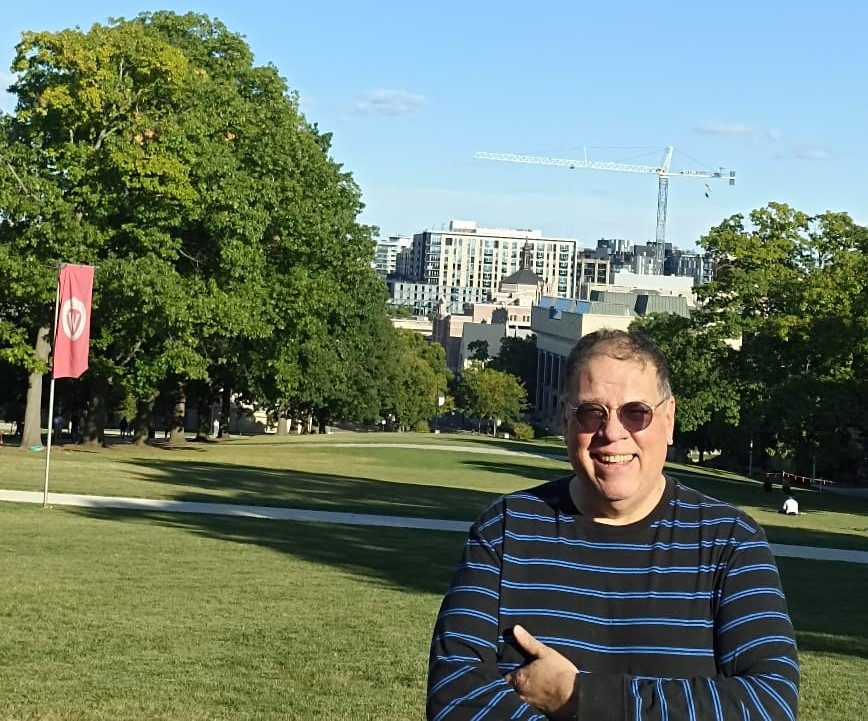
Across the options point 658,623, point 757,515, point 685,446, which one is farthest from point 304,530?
point 685,446

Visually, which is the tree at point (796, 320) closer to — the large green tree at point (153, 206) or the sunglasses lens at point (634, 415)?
the large green tree at point (153, 206)

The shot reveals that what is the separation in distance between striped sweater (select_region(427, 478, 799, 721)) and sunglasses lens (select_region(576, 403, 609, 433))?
0.22 metres

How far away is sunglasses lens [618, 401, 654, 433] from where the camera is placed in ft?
11.8

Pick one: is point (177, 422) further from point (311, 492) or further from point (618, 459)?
point (618, 459)

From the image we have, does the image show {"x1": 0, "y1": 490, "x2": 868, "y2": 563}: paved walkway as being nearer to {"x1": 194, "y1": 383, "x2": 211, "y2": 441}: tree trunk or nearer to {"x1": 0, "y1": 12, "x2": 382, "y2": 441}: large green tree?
{"x1": 0, "y1": 12, "x2": 382, "y2": 441}: large green tree

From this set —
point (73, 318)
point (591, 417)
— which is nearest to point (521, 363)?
point (73, 318)

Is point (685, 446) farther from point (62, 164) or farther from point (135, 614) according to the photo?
point (135, 614)

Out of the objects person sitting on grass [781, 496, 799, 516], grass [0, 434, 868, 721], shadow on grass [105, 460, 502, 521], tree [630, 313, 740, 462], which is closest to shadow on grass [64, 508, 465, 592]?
grass [0, 434, 868, 721]

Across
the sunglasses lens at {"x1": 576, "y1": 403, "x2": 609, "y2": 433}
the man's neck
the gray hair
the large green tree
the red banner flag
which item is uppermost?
the large green tree

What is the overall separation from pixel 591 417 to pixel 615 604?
48 centimetres

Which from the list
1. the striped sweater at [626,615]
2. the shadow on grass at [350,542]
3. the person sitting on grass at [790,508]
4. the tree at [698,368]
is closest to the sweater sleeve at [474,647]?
the striped sweater at [626,615]

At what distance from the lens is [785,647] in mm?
3404

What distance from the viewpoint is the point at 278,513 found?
2219 centimetres

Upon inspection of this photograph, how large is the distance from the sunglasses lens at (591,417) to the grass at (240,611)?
14.9 ft
